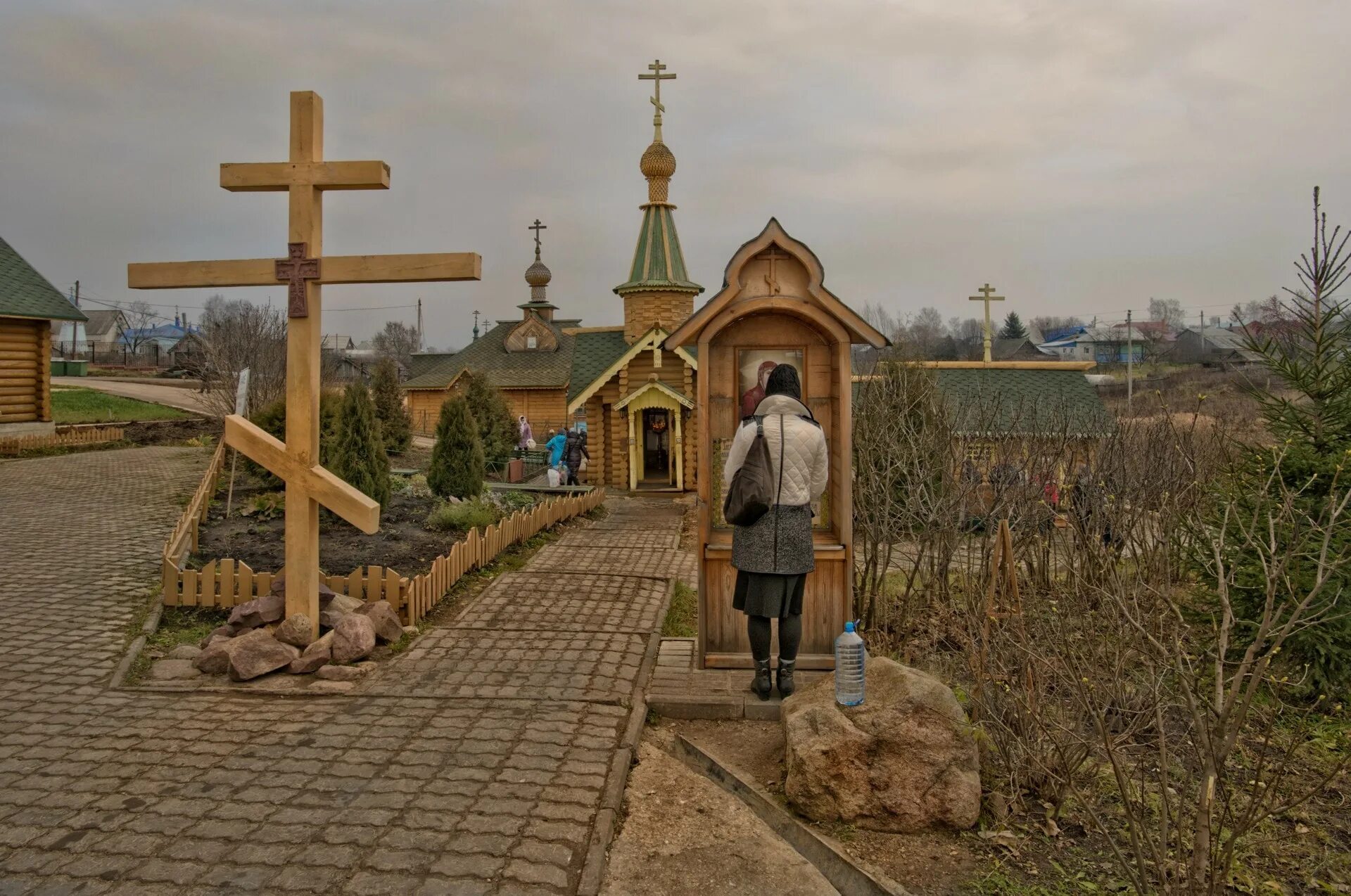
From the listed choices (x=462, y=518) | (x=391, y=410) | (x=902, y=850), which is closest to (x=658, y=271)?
(x=391, y=410)

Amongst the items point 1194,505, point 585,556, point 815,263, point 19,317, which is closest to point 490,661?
point 815,263

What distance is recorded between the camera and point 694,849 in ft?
13.5

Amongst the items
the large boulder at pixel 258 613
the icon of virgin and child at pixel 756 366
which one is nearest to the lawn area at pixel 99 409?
the large boulder at pixel 258 613

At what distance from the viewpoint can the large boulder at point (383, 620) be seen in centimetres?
720

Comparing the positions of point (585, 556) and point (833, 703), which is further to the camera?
point (585, 556)

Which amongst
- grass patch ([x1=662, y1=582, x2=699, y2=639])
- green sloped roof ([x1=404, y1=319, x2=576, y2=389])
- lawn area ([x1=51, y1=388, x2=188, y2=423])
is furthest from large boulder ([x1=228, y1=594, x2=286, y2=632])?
green sloped roof ([x1=404, y1=319, x2=576, y2=389])

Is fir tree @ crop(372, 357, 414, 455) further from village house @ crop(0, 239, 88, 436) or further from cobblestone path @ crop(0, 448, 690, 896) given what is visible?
cobblestone path @ crop(0, 448, 690, 896)

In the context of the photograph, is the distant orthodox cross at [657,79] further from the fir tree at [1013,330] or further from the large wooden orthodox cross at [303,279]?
the fir tree at [1013,330]

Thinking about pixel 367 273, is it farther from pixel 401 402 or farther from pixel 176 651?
pixel 401 402

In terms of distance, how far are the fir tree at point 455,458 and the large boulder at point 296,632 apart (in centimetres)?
809

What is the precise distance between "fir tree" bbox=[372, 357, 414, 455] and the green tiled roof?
665 cm

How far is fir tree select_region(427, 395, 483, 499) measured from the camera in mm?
14711

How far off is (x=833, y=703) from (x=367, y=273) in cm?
445

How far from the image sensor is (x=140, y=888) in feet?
11.7
